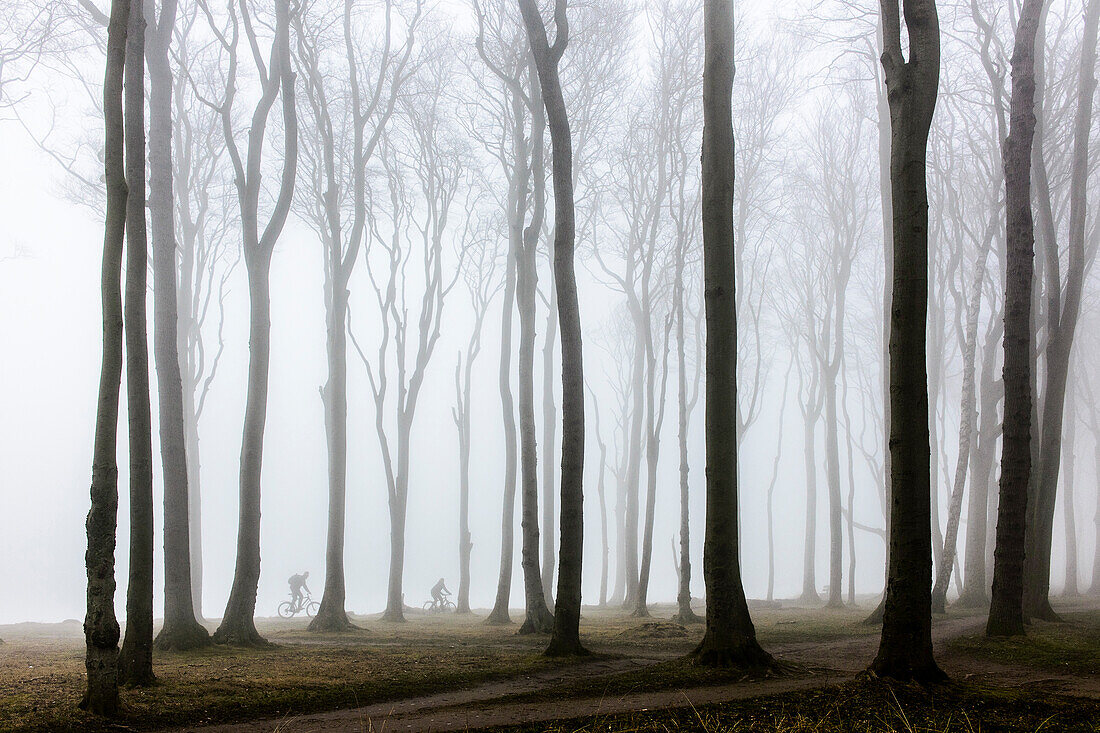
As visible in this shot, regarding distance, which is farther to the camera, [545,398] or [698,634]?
[545,398]

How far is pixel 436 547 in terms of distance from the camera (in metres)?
49.4

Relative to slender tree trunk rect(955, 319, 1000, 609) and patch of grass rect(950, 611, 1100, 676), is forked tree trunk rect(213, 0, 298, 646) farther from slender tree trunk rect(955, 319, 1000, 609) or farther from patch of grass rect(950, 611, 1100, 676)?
slender tree trunk rect(955, 319, 1000, 609)

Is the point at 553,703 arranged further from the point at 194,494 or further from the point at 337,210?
the point at 194,494

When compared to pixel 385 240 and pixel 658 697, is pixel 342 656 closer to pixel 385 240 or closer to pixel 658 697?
pixel 658 697

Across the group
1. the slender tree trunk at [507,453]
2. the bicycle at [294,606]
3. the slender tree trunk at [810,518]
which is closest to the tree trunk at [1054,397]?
the slender tree trunk at [507,453]

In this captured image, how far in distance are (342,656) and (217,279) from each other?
53.3ft

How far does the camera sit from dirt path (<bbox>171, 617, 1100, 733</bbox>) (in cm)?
541

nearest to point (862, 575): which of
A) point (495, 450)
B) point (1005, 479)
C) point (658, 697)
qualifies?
point (495, 450)

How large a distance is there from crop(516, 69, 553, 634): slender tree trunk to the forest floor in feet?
7.04

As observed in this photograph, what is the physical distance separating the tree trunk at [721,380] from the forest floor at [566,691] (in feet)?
1.33

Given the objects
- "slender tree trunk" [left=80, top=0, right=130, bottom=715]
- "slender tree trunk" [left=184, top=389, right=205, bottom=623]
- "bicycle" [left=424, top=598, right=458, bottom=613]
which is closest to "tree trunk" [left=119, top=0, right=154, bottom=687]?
"slender tree trunk" [left=80, top=0, right=130, bottom=715]

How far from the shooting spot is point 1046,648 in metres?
8.09

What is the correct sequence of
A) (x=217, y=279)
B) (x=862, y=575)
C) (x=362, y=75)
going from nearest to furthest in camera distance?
(x=362, y=75) < (x=217, y=279) < (x=862, y=575)

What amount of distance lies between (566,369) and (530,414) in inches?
148
